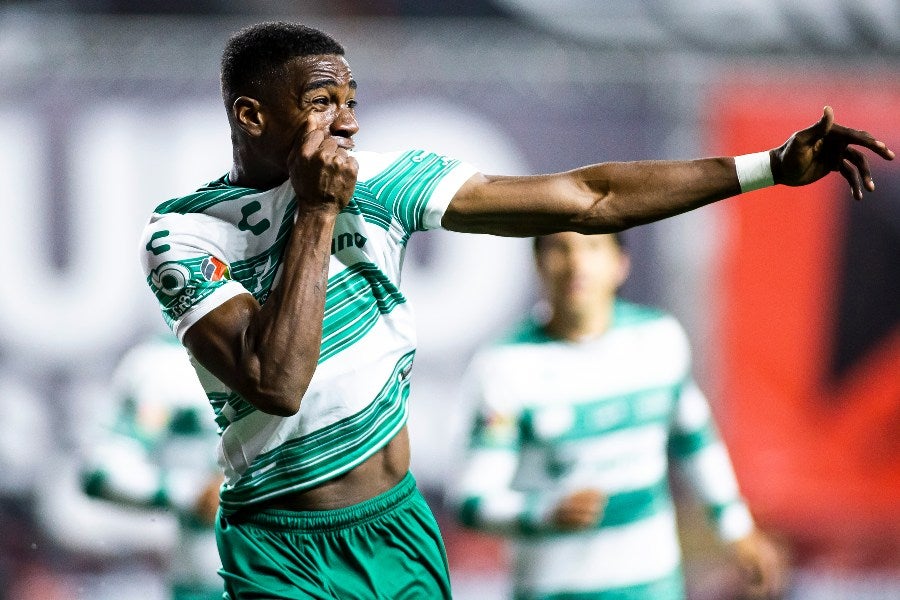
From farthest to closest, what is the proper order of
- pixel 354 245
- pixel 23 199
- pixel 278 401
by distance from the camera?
pixel 23 199 → pixel 354 245 → pixel 278 401

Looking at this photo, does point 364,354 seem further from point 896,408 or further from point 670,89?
point 896,408

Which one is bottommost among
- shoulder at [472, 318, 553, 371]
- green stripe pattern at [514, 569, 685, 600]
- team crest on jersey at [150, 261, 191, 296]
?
green stripe pattern at [514, 569, 685, 600]

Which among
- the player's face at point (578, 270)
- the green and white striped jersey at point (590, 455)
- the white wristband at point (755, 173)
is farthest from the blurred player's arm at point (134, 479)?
the white wristband at point (755, 173)

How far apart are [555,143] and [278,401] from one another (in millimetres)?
4298

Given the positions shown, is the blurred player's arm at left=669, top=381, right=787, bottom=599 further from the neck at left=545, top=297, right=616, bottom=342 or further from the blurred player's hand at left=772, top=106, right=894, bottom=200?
the blurred player's hand at left=772, top=106, right=894, bottom=200

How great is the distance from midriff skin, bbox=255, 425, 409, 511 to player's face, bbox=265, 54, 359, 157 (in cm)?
66

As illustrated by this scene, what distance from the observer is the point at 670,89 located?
667cm

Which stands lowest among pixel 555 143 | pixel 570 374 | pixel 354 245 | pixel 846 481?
pixel 846 481

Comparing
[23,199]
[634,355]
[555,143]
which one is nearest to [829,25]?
[555,143]

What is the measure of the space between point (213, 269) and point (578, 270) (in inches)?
79.6

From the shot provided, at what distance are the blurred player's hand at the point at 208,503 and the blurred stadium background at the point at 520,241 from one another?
1.89 meters

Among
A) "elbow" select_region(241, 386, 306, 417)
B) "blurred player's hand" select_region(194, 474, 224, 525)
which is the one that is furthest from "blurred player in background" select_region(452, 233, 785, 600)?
"elbow" select_region(241, 386, 306, 417)

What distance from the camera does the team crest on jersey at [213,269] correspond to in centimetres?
275

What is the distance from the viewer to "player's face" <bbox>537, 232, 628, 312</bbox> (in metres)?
4.57
